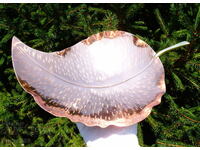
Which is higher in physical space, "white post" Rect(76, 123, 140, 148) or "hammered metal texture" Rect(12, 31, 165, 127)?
"hammered metal texture" Rect(12, 31, 165, 127)

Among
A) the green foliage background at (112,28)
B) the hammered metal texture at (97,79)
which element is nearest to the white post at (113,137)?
the hammered metal texture at (97,79)

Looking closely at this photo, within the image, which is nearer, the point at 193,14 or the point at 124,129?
the point at 124,129

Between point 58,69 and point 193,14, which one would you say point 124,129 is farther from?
point 193,14

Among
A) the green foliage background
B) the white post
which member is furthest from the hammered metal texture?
the green foliage background

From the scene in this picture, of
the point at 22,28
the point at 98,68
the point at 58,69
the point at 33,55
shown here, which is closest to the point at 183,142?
the point at 98,68

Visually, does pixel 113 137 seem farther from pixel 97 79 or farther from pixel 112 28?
pixel 112 28

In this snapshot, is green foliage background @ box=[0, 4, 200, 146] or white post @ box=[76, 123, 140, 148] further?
green foliage background @ box=[0, 4, 200, 146]

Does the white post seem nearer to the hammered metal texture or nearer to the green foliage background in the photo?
the hammered metal texture
